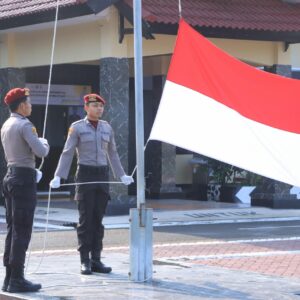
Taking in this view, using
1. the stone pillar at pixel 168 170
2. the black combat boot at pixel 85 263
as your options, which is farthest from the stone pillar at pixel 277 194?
the black combat boot at pixel 85 263

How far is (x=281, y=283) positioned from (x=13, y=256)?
2.87 m

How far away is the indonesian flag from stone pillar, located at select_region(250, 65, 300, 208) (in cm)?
1298

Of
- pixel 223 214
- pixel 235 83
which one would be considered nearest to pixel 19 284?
pixel 235 83

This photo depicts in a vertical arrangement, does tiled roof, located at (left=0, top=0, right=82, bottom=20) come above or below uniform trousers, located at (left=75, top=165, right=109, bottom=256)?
above

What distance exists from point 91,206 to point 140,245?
2.84ft

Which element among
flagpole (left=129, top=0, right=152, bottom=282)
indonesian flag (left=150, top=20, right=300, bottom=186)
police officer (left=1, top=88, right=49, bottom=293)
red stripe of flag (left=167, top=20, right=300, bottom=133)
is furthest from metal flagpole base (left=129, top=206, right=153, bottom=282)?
red stripe of flag (left=167, top=20, right=300, bottom=133)

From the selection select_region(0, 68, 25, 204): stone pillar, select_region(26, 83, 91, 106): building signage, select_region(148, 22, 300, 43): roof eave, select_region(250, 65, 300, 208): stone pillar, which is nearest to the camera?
select_region(148, 22, 300, 43): roof eave

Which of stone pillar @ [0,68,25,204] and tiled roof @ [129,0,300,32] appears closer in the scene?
tiled roof @ [129,0,300,32]

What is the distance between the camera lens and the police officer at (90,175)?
975 centimetres

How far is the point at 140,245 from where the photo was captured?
362 inches

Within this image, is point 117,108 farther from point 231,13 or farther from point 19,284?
point 19,284

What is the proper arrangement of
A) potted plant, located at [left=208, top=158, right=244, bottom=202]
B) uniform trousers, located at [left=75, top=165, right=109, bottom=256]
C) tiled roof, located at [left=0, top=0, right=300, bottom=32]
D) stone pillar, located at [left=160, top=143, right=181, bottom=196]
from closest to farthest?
uniform trousers, located at [left=75, top=165, right=109, bottom=256] → tiled roof, located at [left=0, top=0, right=300, bottom=32] → potted plant, located at [left=208, top=158, right=244, bottom=202] → stone pillar, located at [left=160, top=143, right=181, bottom=196]

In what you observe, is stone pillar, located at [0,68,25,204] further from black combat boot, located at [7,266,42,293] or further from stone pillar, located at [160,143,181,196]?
black combat boot, located at [7,266,42,293]

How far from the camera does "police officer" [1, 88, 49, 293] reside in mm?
8703
